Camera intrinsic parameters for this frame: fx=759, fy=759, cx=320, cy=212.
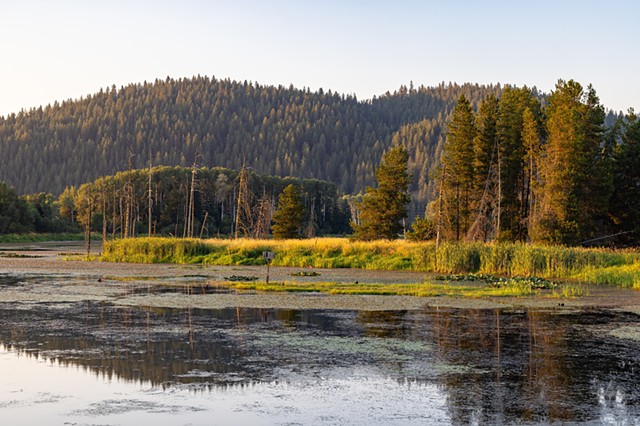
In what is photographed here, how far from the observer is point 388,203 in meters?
74.2

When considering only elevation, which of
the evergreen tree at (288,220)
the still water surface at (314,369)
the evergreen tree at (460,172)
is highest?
the evergreen tree at (460,172)

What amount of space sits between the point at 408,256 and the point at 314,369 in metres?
35.6

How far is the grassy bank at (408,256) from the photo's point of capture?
41.2 meters

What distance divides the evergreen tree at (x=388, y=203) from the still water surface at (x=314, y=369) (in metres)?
50.5

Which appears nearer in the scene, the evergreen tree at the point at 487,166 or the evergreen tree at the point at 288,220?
the evergreen tree at the point at 487,166

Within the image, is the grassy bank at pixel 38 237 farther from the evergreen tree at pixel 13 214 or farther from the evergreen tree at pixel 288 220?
the evergreen tree at pixel 288 220

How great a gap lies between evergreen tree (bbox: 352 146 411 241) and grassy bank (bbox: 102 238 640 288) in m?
17.4

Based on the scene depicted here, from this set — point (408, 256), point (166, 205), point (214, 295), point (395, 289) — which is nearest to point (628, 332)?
point (395, 289)

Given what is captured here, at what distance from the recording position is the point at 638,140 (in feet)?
211

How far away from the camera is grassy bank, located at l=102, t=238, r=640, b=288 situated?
41.2m

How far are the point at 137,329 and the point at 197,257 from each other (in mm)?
35679

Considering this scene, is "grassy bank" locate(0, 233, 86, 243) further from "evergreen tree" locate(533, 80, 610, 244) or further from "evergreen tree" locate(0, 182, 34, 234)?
"evergreen tree" locate(533, 80, 610, 244)

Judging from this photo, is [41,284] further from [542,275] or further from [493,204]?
[493,204]

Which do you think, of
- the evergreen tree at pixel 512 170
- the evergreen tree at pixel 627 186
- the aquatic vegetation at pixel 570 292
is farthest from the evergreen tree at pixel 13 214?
the aquatic vegetation at pixel 570 292
